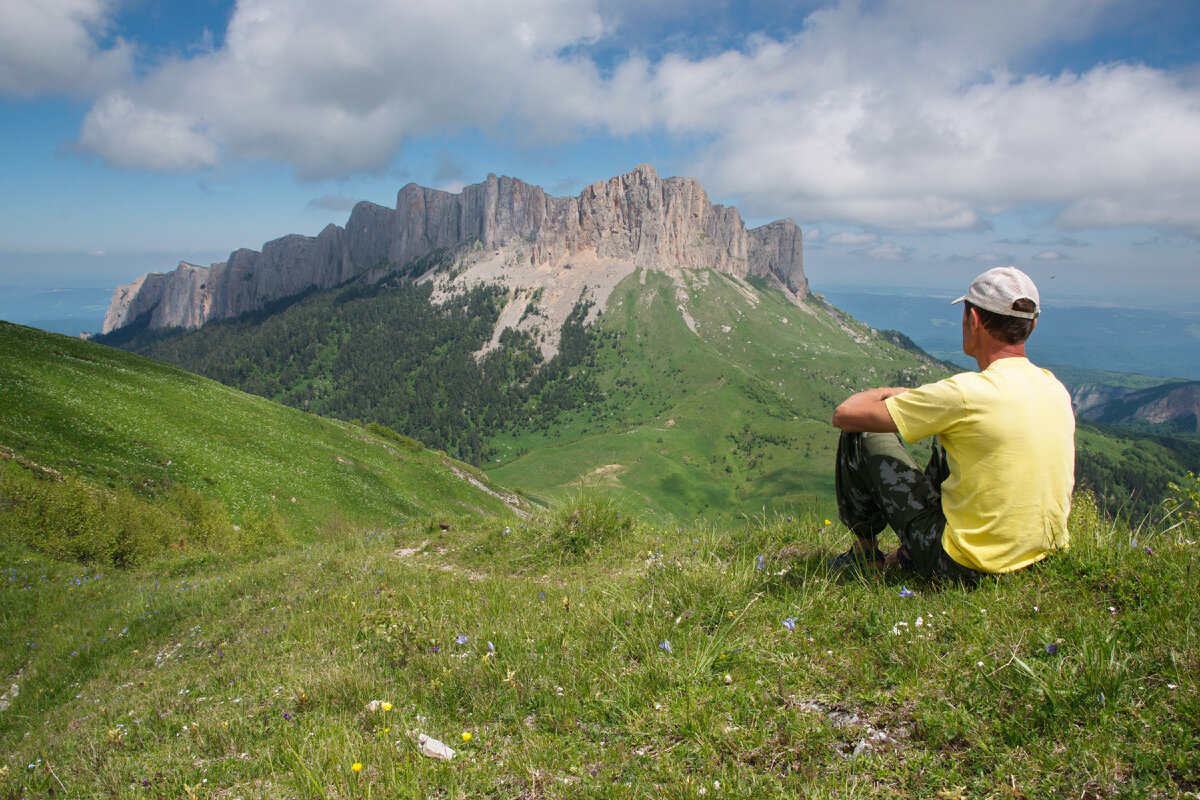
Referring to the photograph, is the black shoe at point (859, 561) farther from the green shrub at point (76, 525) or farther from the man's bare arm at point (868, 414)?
the green shrub at point (76, 525)

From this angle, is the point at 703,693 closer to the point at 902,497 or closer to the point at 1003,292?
the point at 902,497

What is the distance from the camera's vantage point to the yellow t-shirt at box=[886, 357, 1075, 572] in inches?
155

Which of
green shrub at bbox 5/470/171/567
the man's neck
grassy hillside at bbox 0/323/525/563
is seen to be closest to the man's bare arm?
the man's neck

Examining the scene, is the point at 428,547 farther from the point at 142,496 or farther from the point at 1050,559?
the point at 142,496

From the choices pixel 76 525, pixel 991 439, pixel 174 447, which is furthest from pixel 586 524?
pixel 174 447

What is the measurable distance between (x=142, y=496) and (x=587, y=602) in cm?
3078

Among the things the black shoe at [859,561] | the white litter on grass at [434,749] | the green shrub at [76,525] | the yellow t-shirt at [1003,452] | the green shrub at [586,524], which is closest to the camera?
the white litter on grass at [434,749]

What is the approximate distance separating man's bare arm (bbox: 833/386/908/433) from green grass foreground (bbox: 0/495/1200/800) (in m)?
1.30

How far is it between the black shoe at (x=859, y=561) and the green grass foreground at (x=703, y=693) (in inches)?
6.1

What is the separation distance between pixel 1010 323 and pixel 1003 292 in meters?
0.24

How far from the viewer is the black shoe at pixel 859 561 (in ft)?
16.0

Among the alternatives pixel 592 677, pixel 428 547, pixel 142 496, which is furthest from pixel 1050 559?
pixel 142 496

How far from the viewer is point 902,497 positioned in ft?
15.3

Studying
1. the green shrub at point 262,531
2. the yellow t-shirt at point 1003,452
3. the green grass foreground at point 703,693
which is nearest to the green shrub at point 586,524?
the green grass foreground at point 703,693
